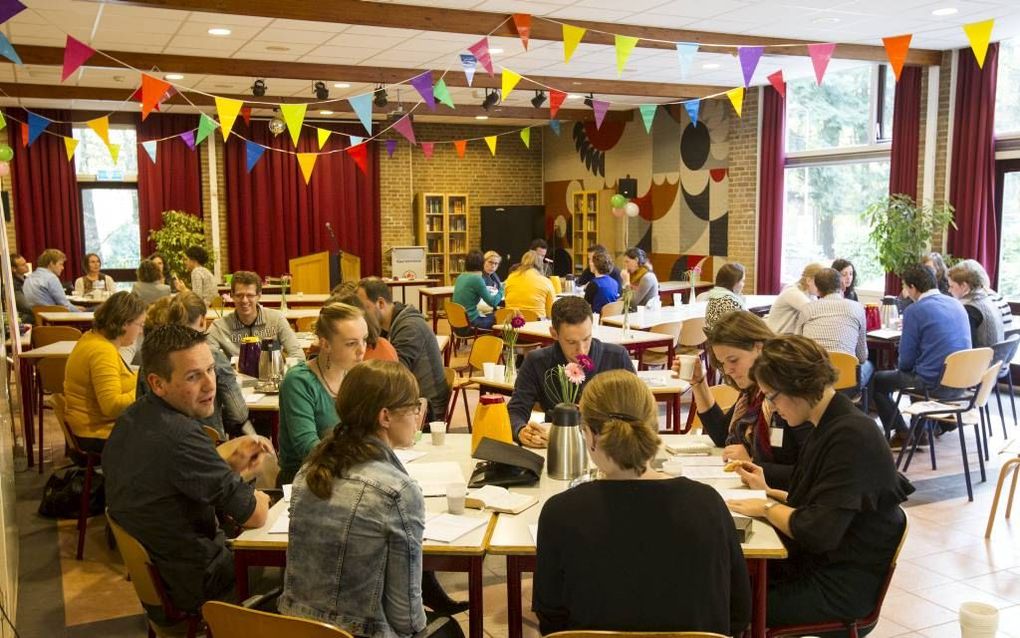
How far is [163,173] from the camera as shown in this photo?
1302cm

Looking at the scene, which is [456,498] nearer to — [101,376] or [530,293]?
[101,376]

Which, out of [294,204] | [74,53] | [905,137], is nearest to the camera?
[74,53]

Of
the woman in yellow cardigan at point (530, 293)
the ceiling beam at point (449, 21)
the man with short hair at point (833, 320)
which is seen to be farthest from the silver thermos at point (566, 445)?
the woman in yellow cardigan at point (530, 293)

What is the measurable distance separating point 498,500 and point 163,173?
459 inches

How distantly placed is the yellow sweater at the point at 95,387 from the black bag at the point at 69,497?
1.91 feet

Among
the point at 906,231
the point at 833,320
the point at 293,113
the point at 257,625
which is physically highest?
the point at 293,113

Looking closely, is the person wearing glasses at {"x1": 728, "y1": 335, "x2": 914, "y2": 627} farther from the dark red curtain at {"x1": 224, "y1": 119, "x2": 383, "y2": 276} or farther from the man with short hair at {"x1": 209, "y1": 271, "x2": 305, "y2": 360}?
Result: the dark red curtain at {"x1": 224, "y1": 119, "x2": 383, "y2": 276}

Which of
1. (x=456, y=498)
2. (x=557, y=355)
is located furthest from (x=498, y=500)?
(x=557, y=355)

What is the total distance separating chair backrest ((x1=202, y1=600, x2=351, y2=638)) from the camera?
1.87 m

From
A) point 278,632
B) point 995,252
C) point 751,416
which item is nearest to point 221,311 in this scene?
point 751,416

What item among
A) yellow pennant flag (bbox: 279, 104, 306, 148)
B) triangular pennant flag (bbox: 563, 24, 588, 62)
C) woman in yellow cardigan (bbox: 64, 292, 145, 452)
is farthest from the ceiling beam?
woman in yellow cardigan (bbox: 64, 292, 145, 452)

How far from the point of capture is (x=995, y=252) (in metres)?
8.53

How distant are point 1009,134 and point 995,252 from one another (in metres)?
1.09

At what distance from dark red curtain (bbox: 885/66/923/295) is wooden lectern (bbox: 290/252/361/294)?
24.7 feet
